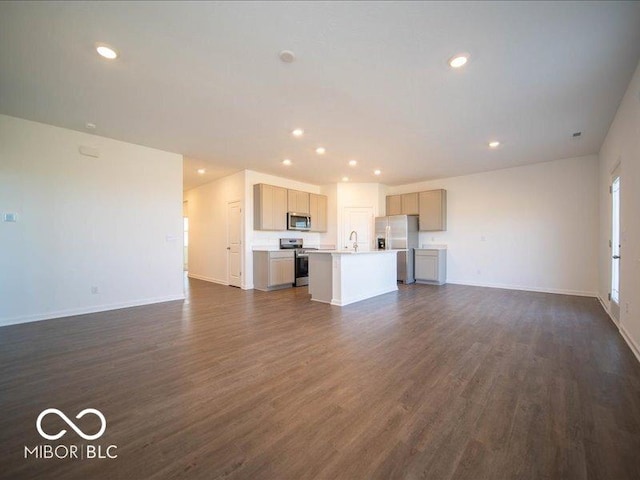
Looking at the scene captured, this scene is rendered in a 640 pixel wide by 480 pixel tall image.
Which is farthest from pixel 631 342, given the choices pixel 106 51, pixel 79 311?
pixel 79 311

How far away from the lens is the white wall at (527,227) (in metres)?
5.36

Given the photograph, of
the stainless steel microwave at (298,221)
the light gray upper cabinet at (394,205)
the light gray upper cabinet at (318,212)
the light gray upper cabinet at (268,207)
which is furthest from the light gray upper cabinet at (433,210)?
the light gray upper cabinet at (268,207)

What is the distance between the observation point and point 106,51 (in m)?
2.40

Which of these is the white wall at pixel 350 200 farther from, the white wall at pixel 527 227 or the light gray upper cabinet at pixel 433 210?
the white wall at pixel 527 227

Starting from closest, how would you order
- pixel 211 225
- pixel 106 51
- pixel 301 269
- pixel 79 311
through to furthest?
1. pixel 106 51
2. pixel 79 311
3. pixel 301 269
4. pixel 211 225

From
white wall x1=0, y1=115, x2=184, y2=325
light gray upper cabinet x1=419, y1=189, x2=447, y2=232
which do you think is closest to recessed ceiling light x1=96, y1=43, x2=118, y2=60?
white wall x1=0, y1=115, x2=184, y2=325

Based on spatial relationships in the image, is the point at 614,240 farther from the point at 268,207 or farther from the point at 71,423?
the point at 71,423

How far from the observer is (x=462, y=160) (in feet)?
18.3

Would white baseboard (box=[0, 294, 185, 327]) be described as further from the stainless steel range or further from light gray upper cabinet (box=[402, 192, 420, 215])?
light gray upper cabinet (box=[402, 192, 420, 215])

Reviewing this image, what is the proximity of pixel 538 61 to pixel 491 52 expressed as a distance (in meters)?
0.54

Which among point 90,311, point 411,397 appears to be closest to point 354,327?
point 411,397

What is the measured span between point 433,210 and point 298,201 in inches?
141

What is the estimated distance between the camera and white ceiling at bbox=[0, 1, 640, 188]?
2.02 m

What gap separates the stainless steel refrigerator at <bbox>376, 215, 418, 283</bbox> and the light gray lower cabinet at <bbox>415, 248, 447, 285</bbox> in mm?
177
